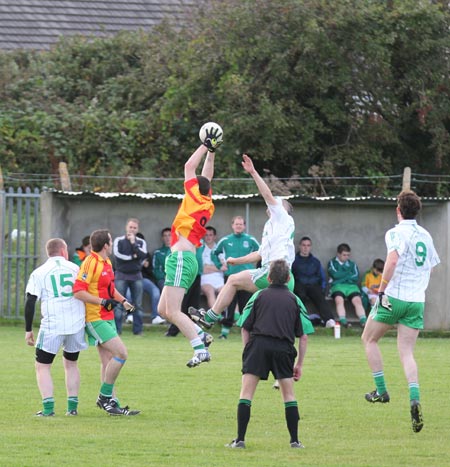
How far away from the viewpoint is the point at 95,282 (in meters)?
10.8

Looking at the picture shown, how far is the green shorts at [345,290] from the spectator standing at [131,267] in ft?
11.8

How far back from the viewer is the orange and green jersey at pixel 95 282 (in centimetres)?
1070

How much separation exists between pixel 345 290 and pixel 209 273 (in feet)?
8.19

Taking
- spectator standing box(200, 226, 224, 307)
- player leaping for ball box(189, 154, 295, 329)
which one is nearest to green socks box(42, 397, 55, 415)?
player leaping for ball box(189, 154, 295, 329)

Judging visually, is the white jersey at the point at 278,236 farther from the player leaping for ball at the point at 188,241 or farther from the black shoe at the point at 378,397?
the black shoe at the point at 378,397

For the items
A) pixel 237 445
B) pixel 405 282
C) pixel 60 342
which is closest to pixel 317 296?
pixel 405 282

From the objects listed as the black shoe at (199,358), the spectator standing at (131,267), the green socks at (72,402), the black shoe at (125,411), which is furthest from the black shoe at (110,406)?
the spectator standing at (131,267)

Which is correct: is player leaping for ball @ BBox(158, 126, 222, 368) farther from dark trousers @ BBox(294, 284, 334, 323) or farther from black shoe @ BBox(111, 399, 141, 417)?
dark trousers @ BBox(294, 284, 334, 323)

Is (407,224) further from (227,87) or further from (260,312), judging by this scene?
(227,87)

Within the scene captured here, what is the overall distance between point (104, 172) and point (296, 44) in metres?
5.17

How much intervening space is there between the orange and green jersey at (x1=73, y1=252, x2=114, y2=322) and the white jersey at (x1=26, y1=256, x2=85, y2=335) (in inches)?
4.4

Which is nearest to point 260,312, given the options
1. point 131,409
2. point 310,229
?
point 131,409

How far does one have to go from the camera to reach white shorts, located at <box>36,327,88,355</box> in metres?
10.7

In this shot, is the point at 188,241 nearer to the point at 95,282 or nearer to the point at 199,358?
the point at 199,358
